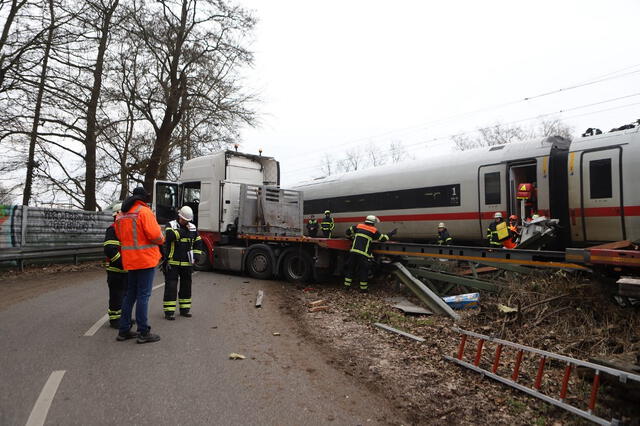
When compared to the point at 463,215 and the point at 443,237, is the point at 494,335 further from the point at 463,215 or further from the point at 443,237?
the point at 463,215

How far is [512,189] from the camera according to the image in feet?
32.7

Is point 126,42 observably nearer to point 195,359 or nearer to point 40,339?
point 40,339

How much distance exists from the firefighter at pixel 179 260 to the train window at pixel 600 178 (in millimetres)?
7967

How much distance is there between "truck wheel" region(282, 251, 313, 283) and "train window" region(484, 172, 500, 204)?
4654 mm

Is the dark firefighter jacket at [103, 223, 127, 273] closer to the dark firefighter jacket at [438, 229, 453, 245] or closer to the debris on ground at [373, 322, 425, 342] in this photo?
the debris on ground at [373, 322, 425, 342]

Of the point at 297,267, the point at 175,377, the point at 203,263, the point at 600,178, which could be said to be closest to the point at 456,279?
the point at 600,178

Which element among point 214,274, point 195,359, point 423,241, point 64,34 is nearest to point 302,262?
point 214,274

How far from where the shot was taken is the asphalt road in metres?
3.23

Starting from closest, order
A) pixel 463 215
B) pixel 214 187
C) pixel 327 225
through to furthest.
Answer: pixel 463 215 → pixel 214 187 → pixel 327 225

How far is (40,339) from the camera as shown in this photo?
5098 mm

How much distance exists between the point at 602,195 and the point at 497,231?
83.7 inches

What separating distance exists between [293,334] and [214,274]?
6857 mm

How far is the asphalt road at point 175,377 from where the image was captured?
3227 mm

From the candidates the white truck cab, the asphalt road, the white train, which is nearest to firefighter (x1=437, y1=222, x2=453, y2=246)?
the white train
